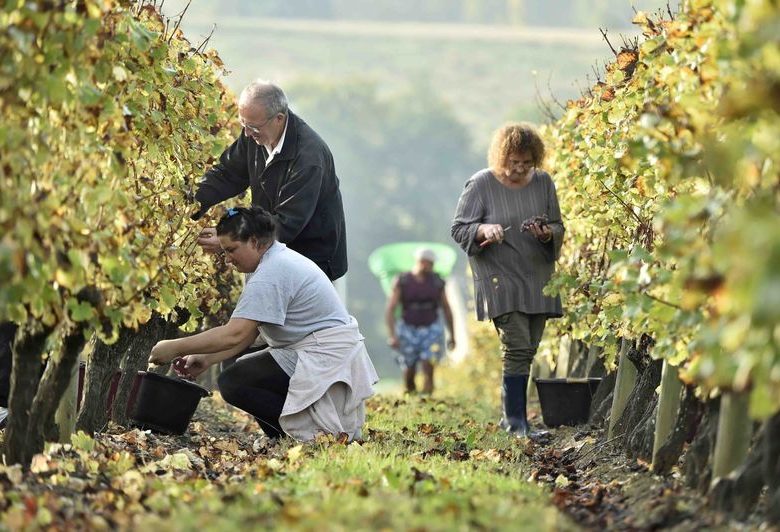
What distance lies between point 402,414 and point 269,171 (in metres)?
3.49

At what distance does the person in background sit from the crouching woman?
9059 millimetres

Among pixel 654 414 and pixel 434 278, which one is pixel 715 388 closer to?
pixel 654 414

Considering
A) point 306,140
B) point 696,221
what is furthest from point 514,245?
point 696,221

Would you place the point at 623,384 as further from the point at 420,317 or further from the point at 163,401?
the point at 420,317

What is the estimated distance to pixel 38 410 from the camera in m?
5.92

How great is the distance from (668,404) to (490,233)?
9.77ft

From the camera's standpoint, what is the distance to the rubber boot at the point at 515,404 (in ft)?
30.5

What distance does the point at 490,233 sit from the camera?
9.04 m

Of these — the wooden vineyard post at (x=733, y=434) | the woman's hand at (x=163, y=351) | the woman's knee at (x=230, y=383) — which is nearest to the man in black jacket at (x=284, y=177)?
the woman's knee at (x=230, y=383)

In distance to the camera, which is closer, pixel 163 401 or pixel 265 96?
pixel 163 401

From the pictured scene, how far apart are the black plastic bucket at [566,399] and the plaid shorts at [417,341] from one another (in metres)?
6.97

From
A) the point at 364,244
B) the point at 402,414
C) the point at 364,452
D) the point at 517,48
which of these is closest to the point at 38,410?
the point at 364,452

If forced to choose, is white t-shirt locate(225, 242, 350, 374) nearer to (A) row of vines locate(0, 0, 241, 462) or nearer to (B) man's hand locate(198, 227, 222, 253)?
(B) man's hand locate(198, 227, 222, 253)

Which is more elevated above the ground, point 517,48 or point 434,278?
point 517,48
